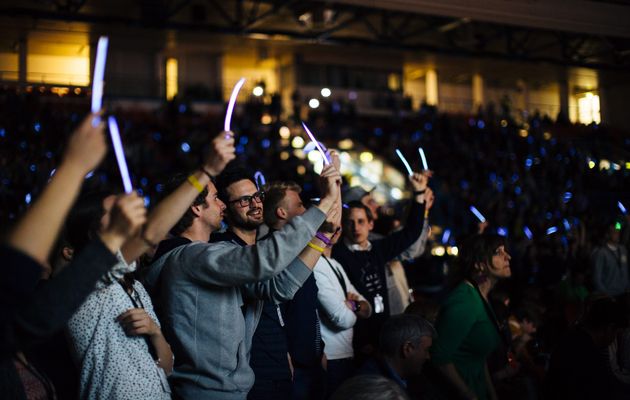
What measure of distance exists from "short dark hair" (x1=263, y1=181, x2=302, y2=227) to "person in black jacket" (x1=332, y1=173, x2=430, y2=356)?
72 centimetres

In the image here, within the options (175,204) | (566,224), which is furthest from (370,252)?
(566,224)

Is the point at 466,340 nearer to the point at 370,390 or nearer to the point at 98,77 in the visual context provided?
the point at 370,390

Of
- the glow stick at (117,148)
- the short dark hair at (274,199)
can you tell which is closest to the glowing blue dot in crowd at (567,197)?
the short dark hair at (274,199)

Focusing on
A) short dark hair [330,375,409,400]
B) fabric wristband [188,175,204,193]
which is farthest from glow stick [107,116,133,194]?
short dark hair [330,375,409,400]

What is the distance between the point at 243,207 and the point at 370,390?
55.8 inches

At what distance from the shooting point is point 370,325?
151 inches

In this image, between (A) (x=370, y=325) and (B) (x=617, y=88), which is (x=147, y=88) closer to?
(B) (x=617, y=88)

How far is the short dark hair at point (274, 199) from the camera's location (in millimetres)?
3246

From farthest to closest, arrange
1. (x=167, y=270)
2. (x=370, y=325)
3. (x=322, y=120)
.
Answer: (x=322, y=120) < (x=370, y=325) < (x=167, y=270)

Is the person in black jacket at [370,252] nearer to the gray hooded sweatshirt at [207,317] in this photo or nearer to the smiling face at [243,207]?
the smiling face at [243,207]

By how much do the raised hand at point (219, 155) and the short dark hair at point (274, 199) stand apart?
1337 millimetres

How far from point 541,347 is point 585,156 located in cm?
1431

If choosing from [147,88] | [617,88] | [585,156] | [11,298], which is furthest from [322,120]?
[11,298]

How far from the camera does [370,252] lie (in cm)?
405
